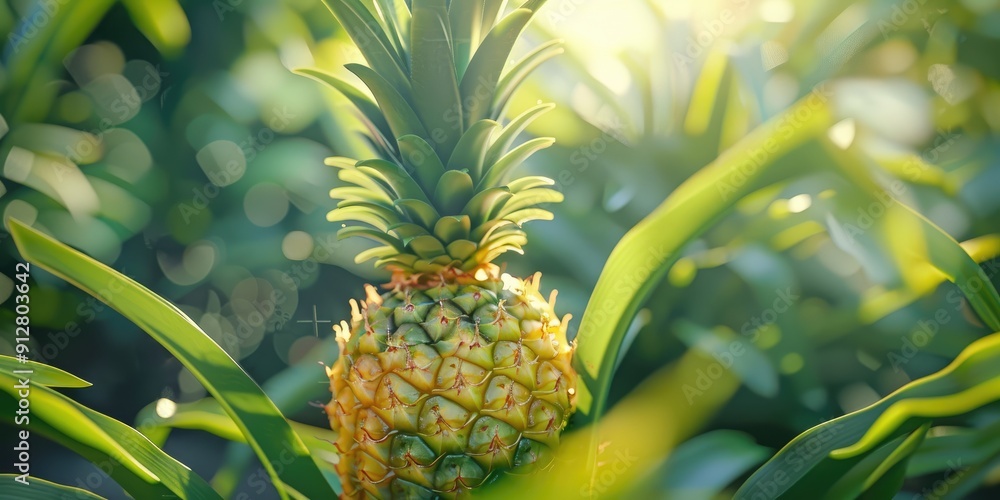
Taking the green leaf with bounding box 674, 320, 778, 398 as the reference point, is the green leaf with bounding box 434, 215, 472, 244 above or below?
above

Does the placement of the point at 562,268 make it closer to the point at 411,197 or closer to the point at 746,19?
the point at 411,197

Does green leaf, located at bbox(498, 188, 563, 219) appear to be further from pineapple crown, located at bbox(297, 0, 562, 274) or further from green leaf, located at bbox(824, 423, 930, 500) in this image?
green leaf, located at bbox(824, 423, 930, 500)

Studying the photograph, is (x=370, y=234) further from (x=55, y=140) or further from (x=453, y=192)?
(x=55, y=140)

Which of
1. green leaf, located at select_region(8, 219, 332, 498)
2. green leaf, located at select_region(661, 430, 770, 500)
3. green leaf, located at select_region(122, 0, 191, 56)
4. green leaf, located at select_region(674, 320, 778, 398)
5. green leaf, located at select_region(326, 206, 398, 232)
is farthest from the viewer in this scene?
green leaf, located at select_region(122, 0, 191, 56)

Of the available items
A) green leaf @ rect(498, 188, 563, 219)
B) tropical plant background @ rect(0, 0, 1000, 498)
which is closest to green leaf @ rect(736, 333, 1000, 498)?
tropical plant background @ rect(0, 0, 1000, 498)

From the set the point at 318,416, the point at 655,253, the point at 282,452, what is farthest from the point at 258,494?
the point at 655,253

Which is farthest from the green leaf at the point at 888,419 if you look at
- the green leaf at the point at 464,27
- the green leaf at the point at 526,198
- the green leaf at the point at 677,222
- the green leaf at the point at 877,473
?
the green leaf at the point at 464,27

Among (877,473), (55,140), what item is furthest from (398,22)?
(877,473)
